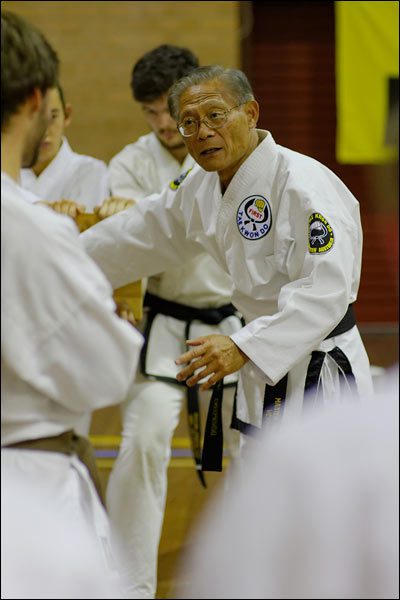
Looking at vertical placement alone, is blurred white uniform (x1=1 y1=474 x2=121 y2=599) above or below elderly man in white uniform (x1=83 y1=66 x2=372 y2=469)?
below

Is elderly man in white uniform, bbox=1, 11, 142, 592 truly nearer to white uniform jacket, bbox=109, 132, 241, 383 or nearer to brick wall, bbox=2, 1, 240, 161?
white uniform jacket, bbox=109, 132, 241, 383

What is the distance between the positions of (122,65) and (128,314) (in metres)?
4.41

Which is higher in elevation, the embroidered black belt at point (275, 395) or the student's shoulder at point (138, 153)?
the student's shoulder at point (138, 153)

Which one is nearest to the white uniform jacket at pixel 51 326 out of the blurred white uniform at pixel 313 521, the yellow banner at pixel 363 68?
the blurred white uniform at pixel 313 521

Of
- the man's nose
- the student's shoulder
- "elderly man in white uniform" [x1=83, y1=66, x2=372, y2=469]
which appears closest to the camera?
"elderly man in white uniform" [x1=83, y1=66, x2=372, y2=469]

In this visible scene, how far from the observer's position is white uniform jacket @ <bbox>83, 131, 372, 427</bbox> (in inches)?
102

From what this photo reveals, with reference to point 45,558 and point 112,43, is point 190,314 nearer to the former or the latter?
point 45,558

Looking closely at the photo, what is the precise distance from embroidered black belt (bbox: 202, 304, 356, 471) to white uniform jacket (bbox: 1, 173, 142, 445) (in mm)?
1196

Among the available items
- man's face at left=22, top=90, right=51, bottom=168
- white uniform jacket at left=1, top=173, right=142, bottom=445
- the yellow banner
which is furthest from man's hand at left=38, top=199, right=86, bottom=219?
the yellow banner

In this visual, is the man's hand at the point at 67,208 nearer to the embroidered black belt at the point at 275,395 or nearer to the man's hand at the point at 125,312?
the man's hand at the point at 125,312

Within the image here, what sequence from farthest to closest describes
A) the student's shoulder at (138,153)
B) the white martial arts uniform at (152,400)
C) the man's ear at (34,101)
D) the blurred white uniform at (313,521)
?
the student's shoulder at (138,153)
the white martial arts uniform at (152,400)
the man's ear at (34,101)
the blurred white uniform at (313,521)

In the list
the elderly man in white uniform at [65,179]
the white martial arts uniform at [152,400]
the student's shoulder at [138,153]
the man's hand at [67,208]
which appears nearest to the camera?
the man's hand at [67,208]

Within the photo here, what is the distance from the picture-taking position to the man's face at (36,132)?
5.68 ft

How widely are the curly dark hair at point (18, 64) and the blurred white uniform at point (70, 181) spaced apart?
1969 mm
